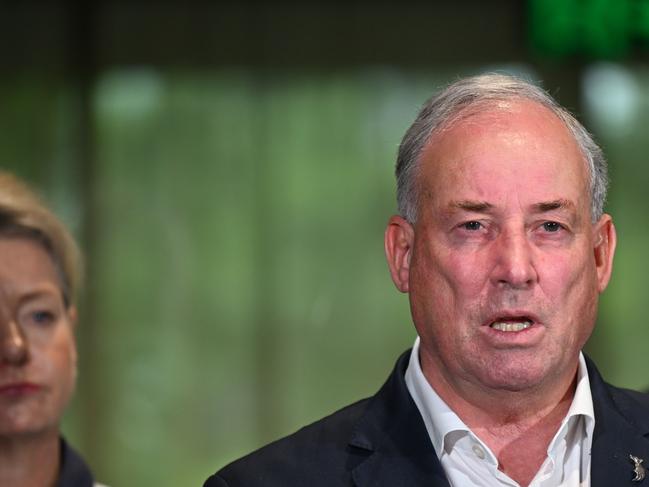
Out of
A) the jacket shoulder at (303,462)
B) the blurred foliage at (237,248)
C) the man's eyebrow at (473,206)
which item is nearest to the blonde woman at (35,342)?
the jacket shoulder at (303,462)

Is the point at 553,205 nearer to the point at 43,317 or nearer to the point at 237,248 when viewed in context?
the point at 43,317

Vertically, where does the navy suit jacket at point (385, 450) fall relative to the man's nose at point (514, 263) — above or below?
Answer: below

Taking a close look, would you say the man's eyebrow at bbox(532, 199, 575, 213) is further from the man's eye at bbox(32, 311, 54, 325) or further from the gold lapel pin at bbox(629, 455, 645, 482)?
the man's eye at bbox(32, 311, 54, 325)

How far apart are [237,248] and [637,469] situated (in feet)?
11.9

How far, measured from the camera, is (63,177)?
18.5 ft

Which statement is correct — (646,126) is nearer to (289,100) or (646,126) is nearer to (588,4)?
(588,4)

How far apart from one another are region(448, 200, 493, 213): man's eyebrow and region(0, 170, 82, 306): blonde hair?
45.1 inches

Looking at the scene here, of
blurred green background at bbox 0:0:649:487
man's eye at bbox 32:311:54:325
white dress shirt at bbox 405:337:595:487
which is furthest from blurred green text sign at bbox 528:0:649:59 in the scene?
white dress shirt at bbox 405:337:595:487

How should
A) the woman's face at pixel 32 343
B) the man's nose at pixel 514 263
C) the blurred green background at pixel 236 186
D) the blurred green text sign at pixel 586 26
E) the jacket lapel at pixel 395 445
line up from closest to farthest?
the man's nose at pixel 514 263 < the jacket lapel at pixel 395 445 < the woman's face at pixel 32 343 < the blurred green text sign at pixel 586 26 < the blurred green background at pixel 236 186

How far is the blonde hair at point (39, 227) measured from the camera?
290 centimetres

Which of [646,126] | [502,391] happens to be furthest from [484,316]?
[646,126]

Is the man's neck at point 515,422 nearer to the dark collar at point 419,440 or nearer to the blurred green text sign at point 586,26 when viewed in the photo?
the dark collar at point 419,440

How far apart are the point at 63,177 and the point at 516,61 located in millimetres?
1899

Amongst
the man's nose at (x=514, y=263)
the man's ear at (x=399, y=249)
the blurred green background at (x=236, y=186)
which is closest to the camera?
the man's nose at (x=514, y=263)
